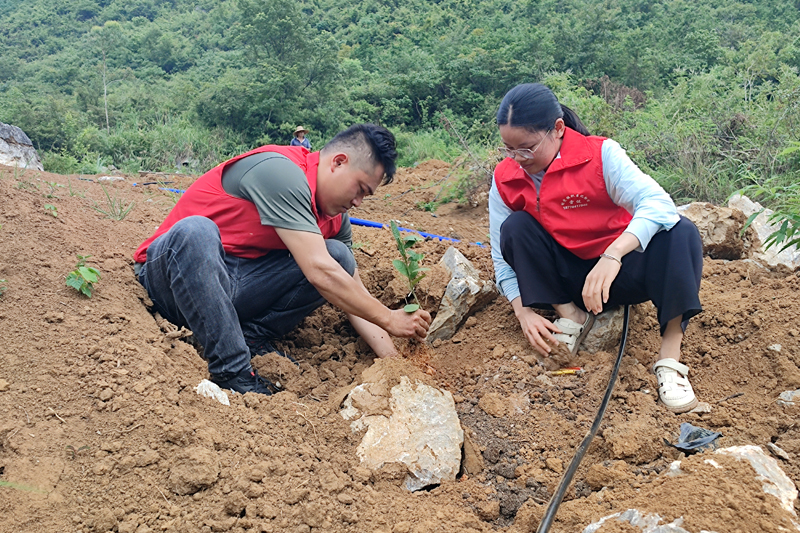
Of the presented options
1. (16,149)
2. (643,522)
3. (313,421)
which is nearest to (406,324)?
(313,421)

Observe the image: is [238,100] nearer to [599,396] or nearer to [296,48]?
[296,48]

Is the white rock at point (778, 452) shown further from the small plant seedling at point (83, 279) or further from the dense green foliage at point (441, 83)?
the dense green foliage at point (441, 83)

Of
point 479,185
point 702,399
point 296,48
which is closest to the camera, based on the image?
point 702,399

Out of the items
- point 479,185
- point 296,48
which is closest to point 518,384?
point 479,185

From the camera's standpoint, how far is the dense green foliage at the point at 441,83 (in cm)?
596

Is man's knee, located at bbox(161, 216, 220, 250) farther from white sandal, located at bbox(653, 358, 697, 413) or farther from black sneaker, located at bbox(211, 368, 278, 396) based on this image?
white sandal, located at bbox(653, 358, 697, 413)

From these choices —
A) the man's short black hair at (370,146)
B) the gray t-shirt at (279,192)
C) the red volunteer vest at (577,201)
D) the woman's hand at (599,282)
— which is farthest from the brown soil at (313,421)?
the man's short black hair at (370,146)

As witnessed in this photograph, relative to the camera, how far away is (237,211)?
7.43 feet

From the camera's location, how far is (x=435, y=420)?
193cm

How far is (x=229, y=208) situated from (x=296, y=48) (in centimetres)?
1402

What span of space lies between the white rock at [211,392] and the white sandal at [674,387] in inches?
61.0

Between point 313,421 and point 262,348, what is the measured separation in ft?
2.28

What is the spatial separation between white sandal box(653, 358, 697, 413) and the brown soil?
5 centimetres

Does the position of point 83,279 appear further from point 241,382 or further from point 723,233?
point 723,233
